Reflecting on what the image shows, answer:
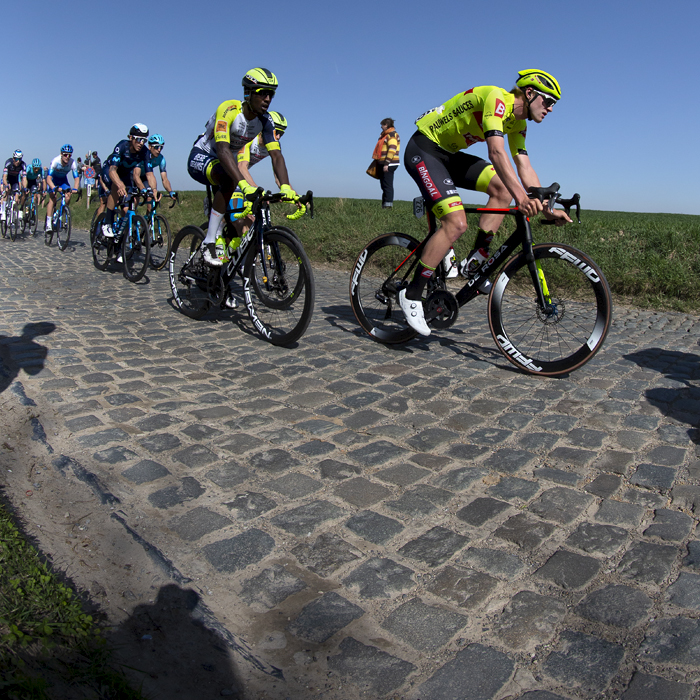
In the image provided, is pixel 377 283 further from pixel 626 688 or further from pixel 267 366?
pixel 626 688

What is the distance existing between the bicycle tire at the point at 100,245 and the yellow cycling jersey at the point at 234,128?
15.8 feet

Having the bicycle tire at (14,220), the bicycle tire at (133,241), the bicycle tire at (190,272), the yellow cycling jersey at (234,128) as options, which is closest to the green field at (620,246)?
the bicycle tire at (133,241)

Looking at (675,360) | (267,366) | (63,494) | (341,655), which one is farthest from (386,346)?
(341,655)

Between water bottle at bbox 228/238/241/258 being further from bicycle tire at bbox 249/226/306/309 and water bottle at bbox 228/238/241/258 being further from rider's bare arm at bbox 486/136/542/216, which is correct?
rider's bare arm at bbox 486/136/542/216

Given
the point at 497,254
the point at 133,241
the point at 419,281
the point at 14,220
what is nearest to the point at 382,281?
the point at 419,281

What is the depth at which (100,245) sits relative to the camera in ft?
35.3

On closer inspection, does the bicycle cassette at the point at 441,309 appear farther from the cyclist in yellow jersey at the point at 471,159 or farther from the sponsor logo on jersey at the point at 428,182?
the sponsor logo on jersey at the point at 428,182

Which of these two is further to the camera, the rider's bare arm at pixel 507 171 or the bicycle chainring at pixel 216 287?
the bicycle chainring at pixel 216 287

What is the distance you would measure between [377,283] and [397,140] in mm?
9866

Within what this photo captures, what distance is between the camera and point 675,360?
5559mm

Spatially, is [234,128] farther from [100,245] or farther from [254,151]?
[100,245]

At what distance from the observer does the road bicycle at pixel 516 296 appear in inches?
184

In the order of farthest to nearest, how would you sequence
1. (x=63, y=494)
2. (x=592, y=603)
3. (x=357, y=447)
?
(x=357, y=447) < (x=63, y=494) < (x=592, y=603)

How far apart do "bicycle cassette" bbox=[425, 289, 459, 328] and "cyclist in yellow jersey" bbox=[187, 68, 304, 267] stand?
4.63 ft
